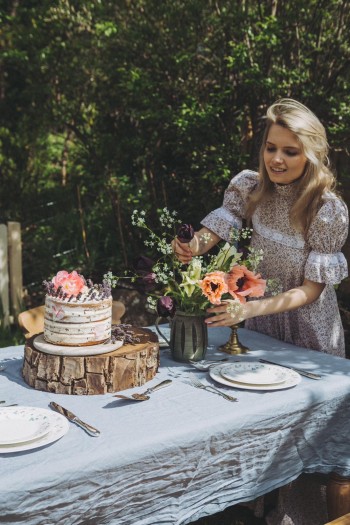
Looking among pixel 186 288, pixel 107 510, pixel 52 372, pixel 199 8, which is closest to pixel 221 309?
pixel 186 288

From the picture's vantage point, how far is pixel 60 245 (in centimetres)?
701

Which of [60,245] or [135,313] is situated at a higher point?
[60,245]

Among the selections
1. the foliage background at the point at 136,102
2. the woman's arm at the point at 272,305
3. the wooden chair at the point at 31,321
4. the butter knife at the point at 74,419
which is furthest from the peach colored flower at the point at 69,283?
the foliage background at the point at 136,102

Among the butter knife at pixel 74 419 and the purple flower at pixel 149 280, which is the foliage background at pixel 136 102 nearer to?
the purple flower at pixel 149 280

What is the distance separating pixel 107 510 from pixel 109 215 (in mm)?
5311

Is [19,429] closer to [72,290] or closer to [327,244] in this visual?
[72,290]

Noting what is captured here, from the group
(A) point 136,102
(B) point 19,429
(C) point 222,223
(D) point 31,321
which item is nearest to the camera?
(B) point 19,429

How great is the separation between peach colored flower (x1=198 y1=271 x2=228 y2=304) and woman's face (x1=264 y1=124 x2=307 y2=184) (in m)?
0.69

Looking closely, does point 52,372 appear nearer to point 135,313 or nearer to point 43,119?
point 135,313

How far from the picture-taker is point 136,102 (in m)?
6.41

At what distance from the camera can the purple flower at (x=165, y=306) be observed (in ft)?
7.36

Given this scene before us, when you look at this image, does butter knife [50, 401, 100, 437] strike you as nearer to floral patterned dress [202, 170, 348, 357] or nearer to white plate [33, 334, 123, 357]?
white plate [33, 334, 123, 357]

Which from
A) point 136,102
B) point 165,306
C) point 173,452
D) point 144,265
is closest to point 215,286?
point 165,306

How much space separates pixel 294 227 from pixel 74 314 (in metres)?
1.10
